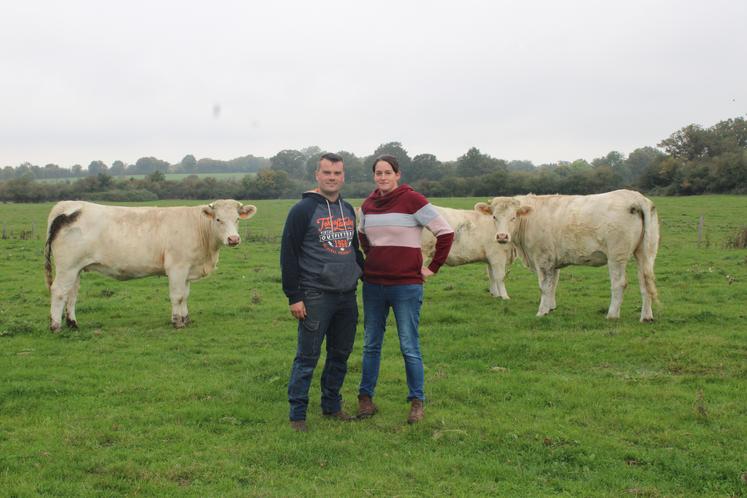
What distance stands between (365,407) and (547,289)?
6228 millimetres

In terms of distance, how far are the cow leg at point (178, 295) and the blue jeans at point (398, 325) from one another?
233 inches

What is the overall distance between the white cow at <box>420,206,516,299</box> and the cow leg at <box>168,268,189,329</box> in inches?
206

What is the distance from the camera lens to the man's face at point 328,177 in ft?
20.4

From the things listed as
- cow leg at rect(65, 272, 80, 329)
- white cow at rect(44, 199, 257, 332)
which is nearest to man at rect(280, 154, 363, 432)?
white cow at rect(44, 199, 257, 332)

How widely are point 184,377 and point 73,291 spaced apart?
14.4 ft

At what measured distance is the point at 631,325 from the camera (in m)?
10.5

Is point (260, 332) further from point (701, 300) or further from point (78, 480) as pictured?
point (701, 300)

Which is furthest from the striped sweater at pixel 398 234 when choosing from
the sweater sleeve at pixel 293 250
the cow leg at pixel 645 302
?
the cow leg at pixel 645 302

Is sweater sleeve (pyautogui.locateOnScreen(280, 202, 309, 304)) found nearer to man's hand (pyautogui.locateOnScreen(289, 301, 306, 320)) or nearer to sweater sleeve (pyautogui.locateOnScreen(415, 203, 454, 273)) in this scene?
man's hand (pyautogui.locateOnScreen(289, 301, 306, 320))

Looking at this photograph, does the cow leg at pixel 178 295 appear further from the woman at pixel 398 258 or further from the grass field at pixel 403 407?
the woman at pixel 398 258

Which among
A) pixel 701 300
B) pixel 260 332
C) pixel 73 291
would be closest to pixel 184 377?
pixel 260 332

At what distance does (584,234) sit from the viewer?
11.3 metres

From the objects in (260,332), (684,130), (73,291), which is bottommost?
(260,332)

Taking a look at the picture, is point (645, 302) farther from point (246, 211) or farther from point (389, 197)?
point (246, 211)
